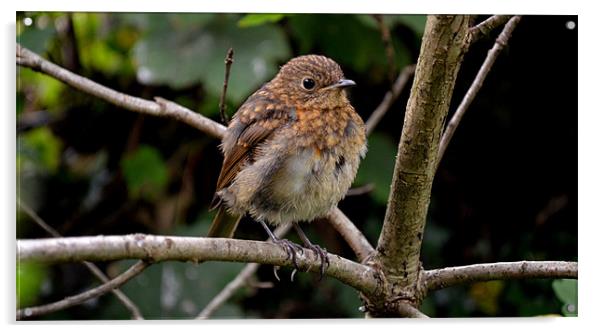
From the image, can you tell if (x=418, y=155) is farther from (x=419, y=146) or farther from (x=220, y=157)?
(x=220, y=157)

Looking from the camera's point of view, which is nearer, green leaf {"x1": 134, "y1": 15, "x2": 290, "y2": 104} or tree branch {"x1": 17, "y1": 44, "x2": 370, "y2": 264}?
tree branch {"x1": 17, "y1": 44, "x2": 370, "y2": 264}

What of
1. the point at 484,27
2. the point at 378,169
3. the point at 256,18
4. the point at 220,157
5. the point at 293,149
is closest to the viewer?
the point at 484,27

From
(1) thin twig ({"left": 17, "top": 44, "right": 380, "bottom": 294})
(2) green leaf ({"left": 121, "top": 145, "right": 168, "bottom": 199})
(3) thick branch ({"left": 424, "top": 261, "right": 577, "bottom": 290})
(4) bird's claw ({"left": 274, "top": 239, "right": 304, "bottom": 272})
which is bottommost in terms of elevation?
(3) thick branch ({"left": 424, "top": 261, "right": 577, "bottom": 290})

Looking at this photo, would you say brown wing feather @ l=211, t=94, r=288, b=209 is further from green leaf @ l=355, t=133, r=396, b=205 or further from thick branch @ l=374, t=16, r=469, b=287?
green leaf @ l=355, t=133, r=396, b=205

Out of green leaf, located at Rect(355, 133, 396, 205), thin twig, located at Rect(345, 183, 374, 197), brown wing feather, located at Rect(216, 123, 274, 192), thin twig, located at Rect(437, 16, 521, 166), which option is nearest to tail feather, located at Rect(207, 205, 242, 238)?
brown wing feather, located at Rect(216, 123, 274, 192)

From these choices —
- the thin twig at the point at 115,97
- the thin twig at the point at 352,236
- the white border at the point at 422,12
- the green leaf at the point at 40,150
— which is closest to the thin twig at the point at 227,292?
the white border at the point at 422,12

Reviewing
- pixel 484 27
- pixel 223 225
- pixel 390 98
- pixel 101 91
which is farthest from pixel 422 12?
pixel 101 91

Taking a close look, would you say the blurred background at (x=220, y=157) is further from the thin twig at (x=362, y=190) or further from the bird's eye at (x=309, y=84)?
the bird's eye at (x=309, y=84)

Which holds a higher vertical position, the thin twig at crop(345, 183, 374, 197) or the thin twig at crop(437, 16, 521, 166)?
the thin twig at crop(437, 16, 521, 166)
